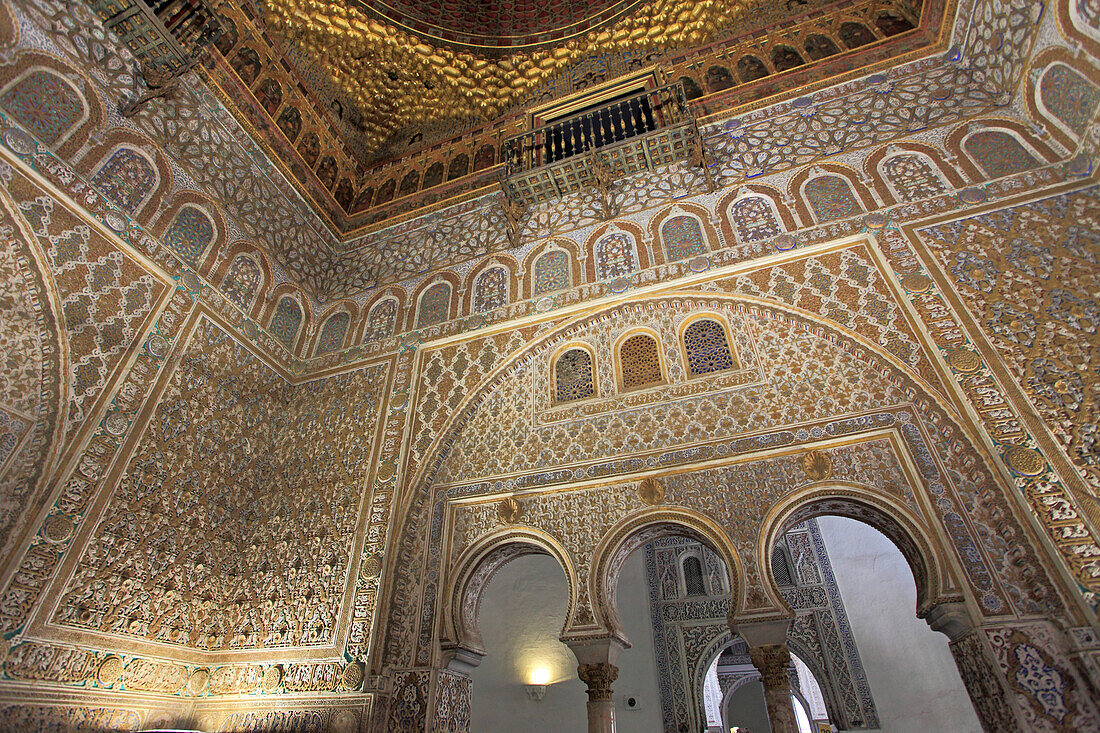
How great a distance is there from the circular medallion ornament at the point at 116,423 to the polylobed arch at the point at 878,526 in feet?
16.1

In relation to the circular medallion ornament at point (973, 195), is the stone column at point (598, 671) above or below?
below

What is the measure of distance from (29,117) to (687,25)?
6.81 m

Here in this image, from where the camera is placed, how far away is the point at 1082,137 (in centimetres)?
417

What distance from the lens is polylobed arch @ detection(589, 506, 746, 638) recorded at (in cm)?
382

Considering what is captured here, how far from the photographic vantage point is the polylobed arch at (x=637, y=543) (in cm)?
382

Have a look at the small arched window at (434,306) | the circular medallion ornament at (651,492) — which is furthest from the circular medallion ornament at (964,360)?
the small arched window at (434,306)

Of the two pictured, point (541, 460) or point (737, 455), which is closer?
point (737, 455)

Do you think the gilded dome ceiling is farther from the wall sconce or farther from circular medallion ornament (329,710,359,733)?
the wall sconce

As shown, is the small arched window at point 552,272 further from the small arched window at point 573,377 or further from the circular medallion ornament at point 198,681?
the circular medallion ornament at point 198,681

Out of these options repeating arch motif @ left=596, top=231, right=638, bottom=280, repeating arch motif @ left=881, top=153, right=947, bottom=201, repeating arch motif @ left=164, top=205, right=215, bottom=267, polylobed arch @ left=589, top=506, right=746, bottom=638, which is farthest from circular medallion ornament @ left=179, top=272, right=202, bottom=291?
repeating arch motif @ left=881, top=153, right=947, bottom=201

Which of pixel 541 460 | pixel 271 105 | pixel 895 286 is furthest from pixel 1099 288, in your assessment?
pixel 271 105

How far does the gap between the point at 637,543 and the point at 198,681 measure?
373cm

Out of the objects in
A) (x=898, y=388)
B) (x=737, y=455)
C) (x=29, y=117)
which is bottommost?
(x=737, y=455)

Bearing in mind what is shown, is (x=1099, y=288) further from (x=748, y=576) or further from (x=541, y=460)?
(x=541, y=460)
